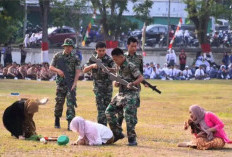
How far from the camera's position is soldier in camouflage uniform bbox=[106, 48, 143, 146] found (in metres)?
13.6

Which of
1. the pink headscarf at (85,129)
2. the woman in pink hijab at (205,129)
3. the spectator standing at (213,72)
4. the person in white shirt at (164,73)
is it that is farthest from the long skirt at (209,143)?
the spectator standing at (213,72)

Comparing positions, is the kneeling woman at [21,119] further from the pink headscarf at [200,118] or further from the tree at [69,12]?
the tree at [69,12]

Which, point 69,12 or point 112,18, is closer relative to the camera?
point 112,18

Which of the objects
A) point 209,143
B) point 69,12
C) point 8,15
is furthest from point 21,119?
point 69,12

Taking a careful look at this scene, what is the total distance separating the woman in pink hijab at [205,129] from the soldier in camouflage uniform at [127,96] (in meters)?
1.05

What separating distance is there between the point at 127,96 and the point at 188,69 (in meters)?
36.4

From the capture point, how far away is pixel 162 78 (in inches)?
1933

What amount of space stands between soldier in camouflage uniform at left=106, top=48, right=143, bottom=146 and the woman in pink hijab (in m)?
1.05

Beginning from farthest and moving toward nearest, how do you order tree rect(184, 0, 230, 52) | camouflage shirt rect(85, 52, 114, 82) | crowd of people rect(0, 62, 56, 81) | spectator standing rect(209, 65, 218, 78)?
tree rect(184, 0, 230, 52), spectator standing rect(209, 65, 218, 78), crowd of people rect(0, 62, 56, 81), camouflage shirt rect(85, 52, 114, 82)

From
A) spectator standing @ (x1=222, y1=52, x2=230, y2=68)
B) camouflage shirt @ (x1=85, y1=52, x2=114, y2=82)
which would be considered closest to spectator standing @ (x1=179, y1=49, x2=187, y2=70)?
spectator standing @ (x1=222, y1=52, x2=230, y2=68)

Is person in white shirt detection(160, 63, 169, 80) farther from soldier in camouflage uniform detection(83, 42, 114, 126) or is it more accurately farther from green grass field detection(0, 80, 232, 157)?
soldier in camouflage uniform detection(83, 42, 114, 126)

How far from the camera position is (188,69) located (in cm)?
4981

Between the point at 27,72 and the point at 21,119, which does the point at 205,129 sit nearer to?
the point at 21,119

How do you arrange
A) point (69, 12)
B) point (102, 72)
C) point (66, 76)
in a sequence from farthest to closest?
point (69, 12) < point (66, 76) < point (102, 72)
